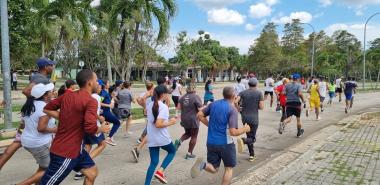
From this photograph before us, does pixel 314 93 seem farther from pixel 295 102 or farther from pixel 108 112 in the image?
pixel 108 112

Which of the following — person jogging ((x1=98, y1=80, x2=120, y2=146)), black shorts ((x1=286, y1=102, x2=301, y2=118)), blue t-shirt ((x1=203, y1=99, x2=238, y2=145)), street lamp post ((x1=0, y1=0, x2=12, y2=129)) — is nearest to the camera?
blue t-shirt ((x1=203, y1=99, x2=238, y2=145))

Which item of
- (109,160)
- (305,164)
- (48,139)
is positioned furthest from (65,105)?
(305,164)

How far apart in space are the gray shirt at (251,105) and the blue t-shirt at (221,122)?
8.50 feet

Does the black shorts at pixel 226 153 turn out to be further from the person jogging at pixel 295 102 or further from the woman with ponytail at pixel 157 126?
the person jogging at pixel 295 102

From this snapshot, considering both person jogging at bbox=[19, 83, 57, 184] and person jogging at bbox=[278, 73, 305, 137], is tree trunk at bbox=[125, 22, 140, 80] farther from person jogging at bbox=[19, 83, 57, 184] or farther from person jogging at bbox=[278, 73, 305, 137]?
person jogging at bbox=[19, 83, 57, 184]

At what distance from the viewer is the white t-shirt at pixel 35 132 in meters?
4.83

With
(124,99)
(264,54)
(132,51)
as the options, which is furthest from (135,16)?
(264,54)

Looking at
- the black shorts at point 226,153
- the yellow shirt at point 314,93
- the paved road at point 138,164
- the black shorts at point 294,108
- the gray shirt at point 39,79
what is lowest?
the paved road at point 138,164

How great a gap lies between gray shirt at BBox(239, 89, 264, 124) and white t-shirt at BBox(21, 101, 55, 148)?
409cm

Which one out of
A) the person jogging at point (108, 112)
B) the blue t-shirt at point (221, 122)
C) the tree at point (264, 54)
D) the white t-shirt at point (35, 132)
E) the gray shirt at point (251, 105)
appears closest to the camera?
the white t-shirt at point (35, 132)

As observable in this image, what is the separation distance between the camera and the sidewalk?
244 inches

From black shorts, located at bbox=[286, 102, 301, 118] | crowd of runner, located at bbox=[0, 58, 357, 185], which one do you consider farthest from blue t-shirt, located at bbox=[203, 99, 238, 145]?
black shorts, located at bbox=[286, 102, 301, 118]

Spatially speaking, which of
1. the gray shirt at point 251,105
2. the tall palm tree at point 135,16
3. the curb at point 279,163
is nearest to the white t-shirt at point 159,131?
the curb at point 279,163

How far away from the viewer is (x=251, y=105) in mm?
7758
